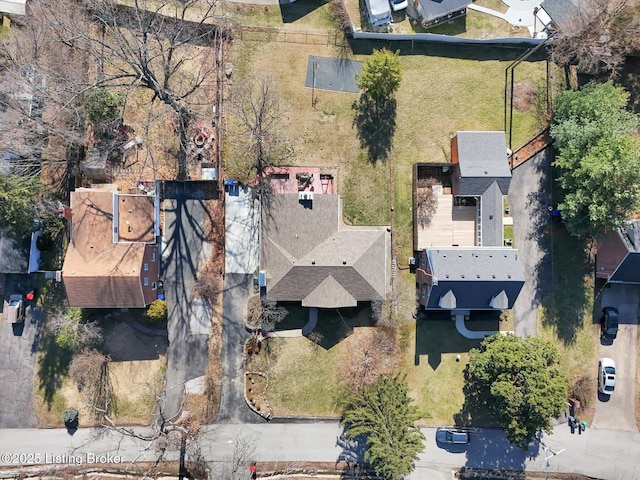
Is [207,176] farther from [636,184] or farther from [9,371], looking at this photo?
[636,184]

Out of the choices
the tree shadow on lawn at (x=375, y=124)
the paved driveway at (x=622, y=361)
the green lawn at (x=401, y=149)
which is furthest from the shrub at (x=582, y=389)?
the tree shadow on lawn at (x=375, y=124)

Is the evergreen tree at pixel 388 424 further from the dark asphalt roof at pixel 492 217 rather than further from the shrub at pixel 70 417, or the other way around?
the shrub at pixel 70 417

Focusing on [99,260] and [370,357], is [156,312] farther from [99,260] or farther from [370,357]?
[370,357]

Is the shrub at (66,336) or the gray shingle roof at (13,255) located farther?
the gray shingle roof at (13,255)

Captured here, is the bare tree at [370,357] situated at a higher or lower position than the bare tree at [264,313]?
lower

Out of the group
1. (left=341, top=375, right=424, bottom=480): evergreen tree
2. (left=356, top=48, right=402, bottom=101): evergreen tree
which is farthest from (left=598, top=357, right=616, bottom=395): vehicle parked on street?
(left=356, top=48, right=402, bottom=101): evergreen tree

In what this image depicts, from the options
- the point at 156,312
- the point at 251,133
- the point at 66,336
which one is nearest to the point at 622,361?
the point at 251,133
